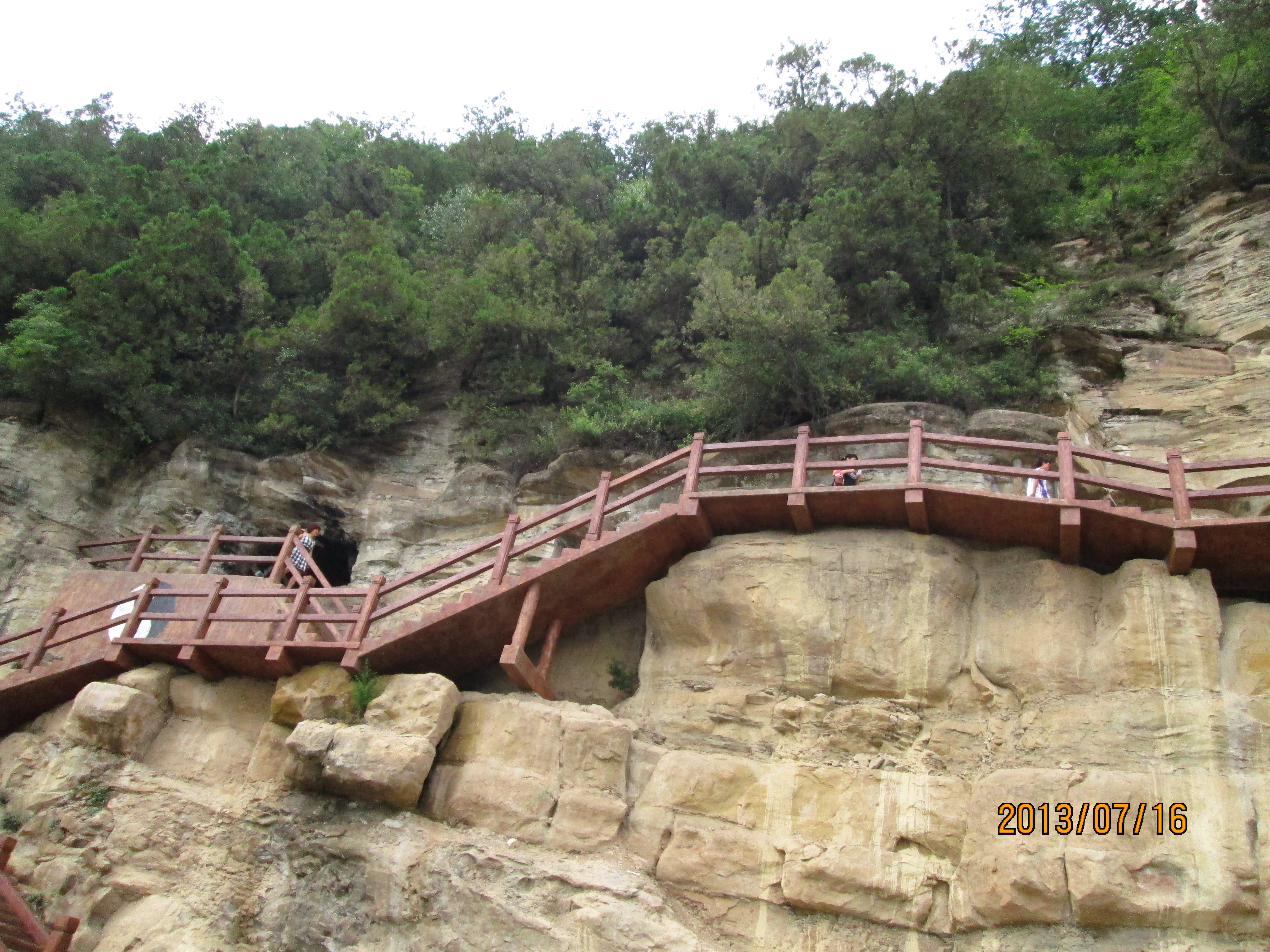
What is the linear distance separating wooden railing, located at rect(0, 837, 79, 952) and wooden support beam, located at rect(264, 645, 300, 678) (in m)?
3.21

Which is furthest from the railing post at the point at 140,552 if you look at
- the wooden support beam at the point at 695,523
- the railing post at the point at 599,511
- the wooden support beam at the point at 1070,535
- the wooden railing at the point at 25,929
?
the wooden support beam at the point at 1070,535

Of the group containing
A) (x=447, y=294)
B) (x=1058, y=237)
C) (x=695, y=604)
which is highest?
(x=1058, y=237)

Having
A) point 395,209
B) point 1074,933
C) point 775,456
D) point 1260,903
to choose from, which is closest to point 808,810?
point 1074,933

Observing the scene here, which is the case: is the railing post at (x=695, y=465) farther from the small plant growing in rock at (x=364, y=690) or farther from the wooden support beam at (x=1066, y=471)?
the small plant growing in rock at (x=364, y=690)

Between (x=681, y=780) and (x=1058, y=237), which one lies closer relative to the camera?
(x=681, y=780)

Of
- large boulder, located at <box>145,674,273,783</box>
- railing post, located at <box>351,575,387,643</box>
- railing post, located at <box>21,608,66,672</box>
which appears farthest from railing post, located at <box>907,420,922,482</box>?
railing post, located at <box>21,608,66,672</box>

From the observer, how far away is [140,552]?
15773 millimetres

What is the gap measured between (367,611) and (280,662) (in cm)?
115

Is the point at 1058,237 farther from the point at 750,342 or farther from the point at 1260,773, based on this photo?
the point at 1260,773

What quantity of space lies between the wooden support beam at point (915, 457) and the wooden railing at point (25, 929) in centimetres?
950

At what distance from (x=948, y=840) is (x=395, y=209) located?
21.6 meters

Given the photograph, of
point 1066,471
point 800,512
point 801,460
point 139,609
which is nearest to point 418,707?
point 139,609

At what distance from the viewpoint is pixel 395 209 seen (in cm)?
2678

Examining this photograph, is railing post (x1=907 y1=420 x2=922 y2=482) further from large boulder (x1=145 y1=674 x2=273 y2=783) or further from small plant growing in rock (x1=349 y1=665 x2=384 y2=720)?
large boulder (x1=145 y1=674 x2=273 y2=783)
